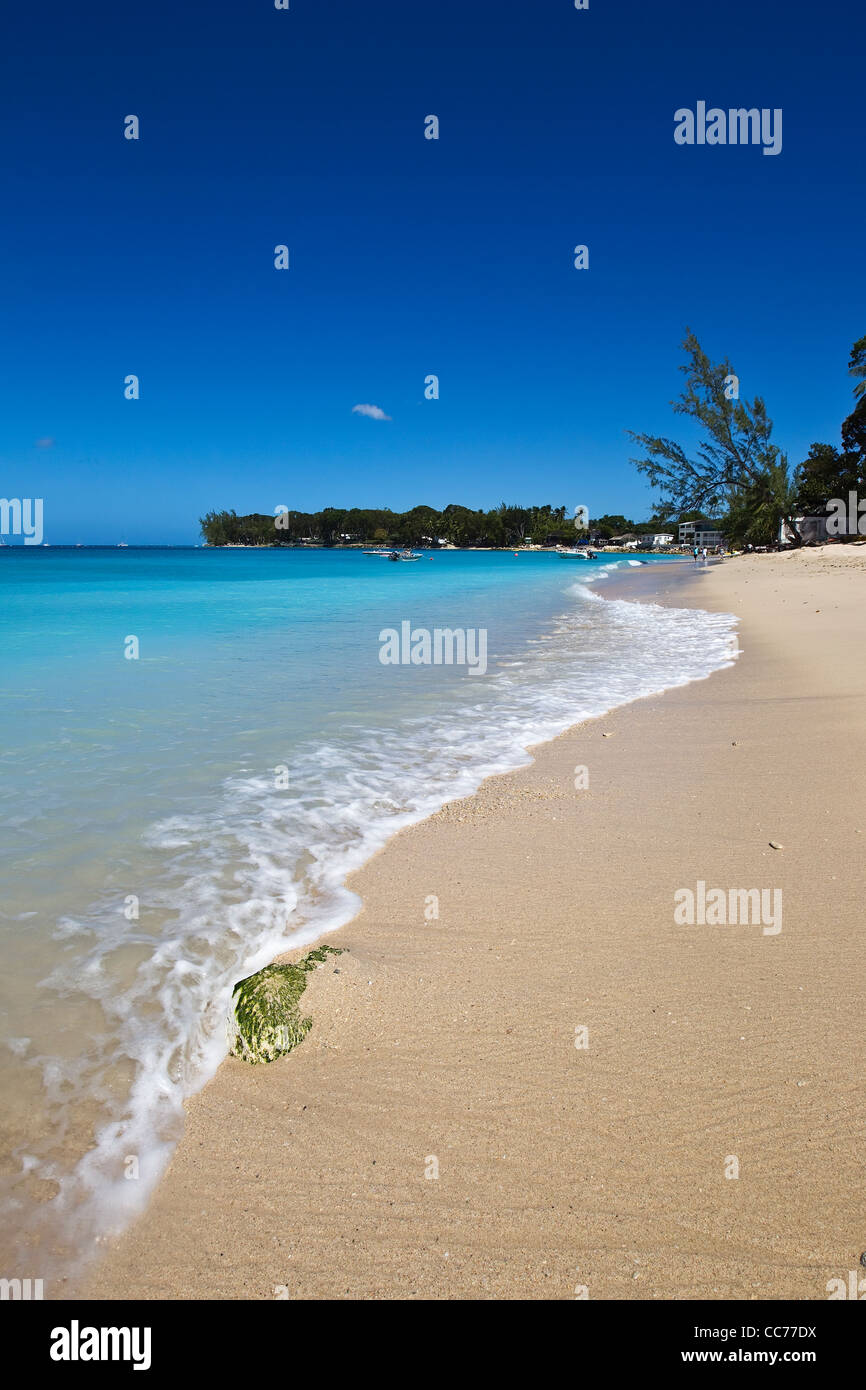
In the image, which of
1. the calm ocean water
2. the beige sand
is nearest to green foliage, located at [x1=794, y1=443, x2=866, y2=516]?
the calm ocean water

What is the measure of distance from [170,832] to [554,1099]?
149 inches

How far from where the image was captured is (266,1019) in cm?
306

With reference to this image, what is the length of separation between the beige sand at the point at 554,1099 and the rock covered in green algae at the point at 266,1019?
0.07 m

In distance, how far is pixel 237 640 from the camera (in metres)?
18.5

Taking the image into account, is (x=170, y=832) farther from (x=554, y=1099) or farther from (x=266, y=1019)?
(x=554, y=1099)

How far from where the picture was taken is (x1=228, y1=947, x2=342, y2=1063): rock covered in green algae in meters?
3.03

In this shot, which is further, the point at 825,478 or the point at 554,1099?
the point at 825,478

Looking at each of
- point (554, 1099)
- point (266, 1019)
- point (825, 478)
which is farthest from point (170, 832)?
point (825, 478)

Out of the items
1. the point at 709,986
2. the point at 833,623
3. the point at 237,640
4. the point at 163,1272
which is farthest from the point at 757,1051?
the point at 237,640

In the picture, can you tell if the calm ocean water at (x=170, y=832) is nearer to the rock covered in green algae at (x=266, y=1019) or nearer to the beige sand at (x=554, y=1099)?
the rock covered in green algae at (x=266, y=1019)

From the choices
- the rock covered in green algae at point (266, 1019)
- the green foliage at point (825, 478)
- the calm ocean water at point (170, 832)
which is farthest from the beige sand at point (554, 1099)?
the green foliage at point (825, 478)

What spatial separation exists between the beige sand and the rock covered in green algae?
2.9 inches

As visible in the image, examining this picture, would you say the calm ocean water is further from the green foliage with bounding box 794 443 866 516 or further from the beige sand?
the green foliage with bounding box 794 443 866 516

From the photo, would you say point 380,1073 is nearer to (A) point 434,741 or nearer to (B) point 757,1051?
(B) point 757,1051
